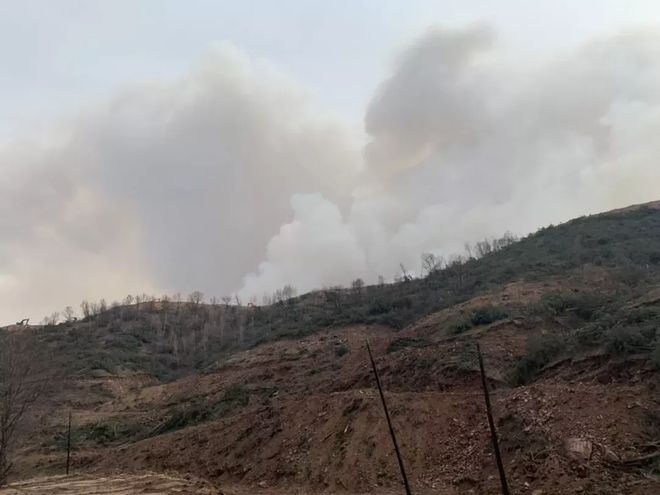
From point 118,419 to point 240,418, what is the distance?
877 inches

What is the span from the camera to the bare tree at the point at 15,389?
26.0m

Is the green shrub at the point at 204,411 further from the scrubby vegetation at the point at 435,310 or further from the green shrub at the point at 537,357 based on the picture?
the green shrub at the point at 537,357

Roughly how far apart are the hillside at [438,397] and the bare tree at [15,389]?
14.1ft

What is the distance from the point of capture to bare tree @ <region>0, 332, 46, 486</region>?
26.0m

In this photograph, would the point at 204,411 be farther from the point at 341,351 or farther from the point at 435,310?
the point at 435,310

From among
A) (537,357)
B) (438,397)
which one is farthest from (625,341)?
(438,397)

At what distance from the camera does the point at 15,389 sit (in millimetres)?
26906

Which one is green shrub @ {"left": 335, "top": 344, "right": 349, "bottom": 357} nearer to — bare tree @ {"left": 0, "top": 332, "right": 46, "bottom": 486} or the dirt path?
bare tree @ {"left": 0, "top": 332, "right": 46, "bottom": 486}

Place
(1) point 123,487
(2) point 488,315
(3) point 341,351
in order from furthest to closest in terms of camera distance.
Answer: (3) point 341,351, (2) point 488,315, (1) point 123,487

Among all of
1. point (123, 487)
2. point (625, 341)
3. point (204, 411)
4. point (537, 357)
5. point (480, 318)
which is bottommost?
point (123, 487)

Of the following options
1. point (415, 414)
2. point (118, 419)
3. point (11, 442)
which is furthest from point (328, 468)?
point (118, 419)

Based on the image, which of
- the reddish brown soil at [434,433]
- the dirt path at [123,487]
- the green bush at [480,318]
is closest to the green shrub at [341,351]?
the reddish brown soil at [434,433]

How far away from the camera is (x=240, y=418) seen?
98.5ft

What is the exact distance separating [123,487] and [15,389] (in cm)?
1197
